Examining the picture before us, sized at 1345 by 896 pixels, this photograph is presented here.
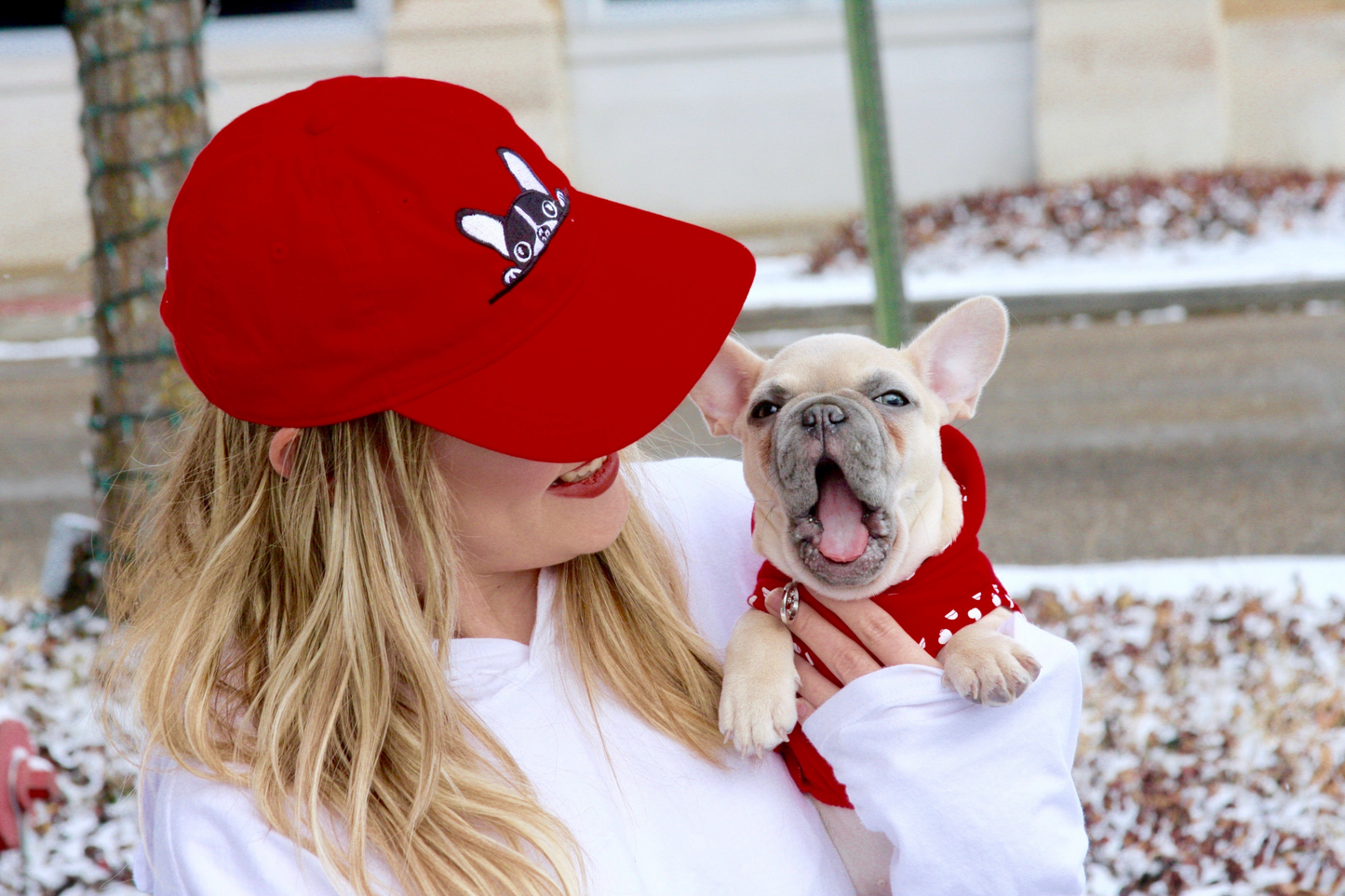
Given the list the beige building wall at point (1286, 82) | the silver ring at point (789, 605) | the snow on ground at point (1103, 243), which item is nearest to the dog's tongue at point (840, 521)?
the silver ring at point (789, 605)

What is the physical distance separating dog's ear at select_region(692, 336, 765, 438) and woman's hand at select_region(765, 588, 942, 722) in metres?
0.37

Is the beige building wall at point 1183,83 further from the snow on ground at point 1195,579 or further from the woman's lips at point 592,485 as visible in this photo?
the woman's lips at point 592,485

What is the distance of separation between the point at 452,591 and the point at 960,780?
69 cm

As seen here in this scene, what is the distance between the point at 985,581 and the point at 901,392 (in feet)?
1.06

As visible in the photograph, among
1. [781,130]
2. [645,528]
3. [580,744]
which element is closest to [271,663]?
[580,744]

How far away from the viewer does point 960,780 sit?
→ 1606 mm

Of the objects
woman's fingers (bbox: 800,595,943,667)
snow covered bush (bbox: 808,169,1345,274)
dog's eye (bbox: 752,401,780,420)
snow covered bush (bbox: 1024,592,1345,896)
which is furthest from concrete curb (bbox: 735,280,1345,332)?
woman's fingers (bbox: 800,595,943,667)

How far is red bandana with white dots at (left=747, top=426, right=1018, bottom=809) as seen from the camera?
1.81 m

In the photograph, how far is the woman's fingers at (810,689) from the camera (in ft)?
5.98

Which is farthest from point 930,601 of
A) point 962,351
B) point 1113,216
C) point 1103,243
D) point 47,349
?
point 47,349

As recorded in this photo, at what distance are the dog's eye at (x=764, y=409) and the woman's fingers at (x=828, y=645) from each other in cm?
27

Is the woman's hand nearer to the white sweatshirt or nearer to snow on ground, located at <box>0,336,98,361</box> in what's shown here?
the white sweatshirt

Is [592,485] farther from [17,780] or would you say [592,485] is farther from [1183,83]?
[1183,83]

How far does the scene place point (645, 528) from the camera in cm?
193
